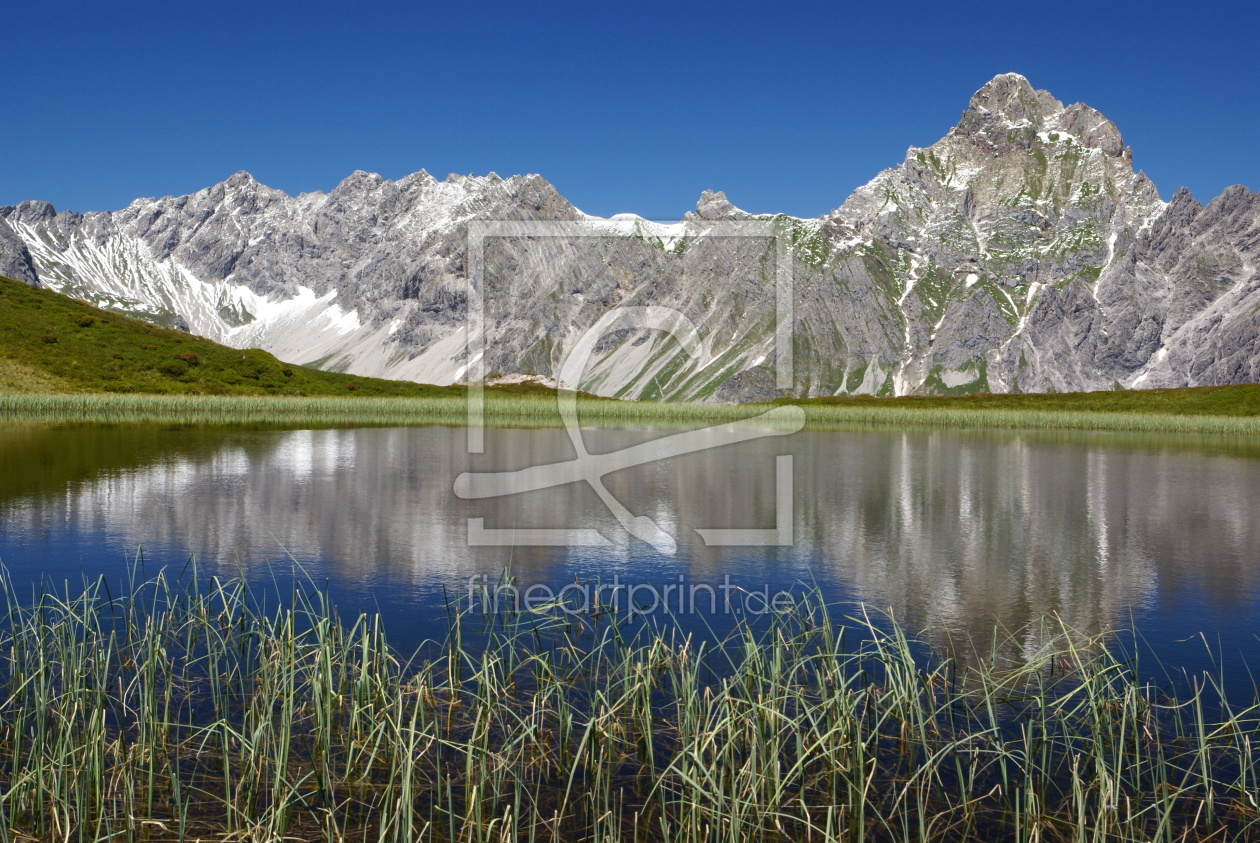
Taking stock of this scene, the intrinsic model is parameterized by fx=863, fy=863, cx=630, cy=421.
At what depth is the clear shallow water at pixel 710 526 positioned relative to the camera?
635 inches

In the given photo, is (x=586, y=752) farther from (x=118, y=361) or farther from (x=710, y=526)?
(x=118, y=361)

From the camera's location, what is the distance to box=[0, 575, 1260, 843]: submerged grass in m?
7.75

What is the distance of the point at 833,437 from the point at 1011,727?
57.9 meters

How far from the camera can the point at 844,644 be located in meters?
13.3

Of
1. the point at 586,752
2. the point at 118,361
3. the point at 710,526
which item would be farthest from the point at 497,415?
the point at 586,752

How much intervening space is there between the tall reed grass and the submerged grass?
60.8 m

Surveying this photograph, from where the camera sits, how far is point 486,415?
88812 millimetres

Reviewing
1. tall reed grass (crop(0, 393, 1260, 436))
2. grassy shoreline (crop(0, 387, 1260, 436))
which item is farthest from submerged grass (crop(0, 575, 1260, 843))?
tall reed grass (crop(0, 393, 1260, 436))

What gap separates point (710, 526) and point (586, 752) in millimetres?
15640

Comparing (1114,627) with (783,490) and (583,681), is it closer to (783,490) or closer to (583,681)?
(583,681)

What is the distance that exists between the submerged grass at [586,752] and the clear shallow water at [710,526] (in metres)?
2.93

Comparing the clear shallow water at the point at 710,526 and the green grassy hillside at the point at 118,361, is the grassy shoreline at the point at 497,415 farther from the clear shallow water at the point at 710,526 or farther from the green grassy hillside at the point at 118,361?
the clear shallow water at the point at 710,526

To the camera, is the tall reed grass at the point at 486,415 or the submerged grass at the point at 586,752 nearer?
the submerged grass at the point at 586,752

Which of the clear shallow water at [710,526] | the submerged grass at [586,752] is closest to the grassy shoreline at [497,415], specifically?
the clear shallow water at [710,526]
